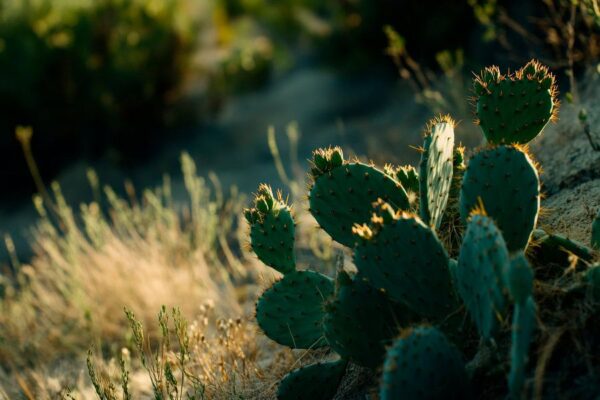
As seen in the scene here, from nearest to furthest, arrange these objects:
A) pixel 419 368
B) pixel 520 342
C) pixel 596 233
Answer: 1. pixel 520 342
2. pixel 419 368
3. pixel 596 233

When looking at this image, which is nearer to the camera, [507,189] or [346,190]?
[507,189]

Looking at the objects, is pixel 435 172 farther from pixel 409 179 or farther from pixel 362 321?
pixel 362 321

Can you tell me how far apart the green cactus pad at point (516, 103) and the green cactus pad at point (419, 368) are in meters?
0.84

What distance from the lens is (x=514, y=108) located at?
226 centimetres

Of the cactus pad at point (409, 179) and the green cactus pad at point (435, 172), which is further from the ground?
the cactus pad at point (409, 179)

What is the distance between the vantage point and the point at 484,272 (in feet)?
5.67

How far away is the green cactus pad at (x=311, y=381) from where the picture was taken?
211 cm

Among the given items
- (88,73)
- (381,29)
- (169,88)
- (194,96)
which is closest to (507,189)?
(381,29)

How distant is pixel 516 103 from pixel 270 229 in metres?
0.91

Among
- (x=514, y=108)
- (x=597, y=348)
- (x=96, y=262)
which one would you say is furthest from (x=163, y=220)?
(x=597, y=348)

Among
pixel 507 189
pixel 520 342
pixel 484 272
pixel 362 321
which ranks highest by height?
pixel 507 189

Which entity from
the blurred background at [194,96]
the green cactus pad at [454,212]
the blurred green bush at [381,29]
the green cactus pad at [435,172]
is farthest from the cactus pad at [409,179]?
the blurred green bush at [381,29]

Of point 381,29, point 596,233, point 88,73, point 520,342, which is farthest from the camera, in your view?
point 381,29

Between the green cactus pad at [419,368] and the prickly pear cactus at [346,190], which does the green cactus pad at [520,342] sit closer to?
the green cactus pad at [419,368]
